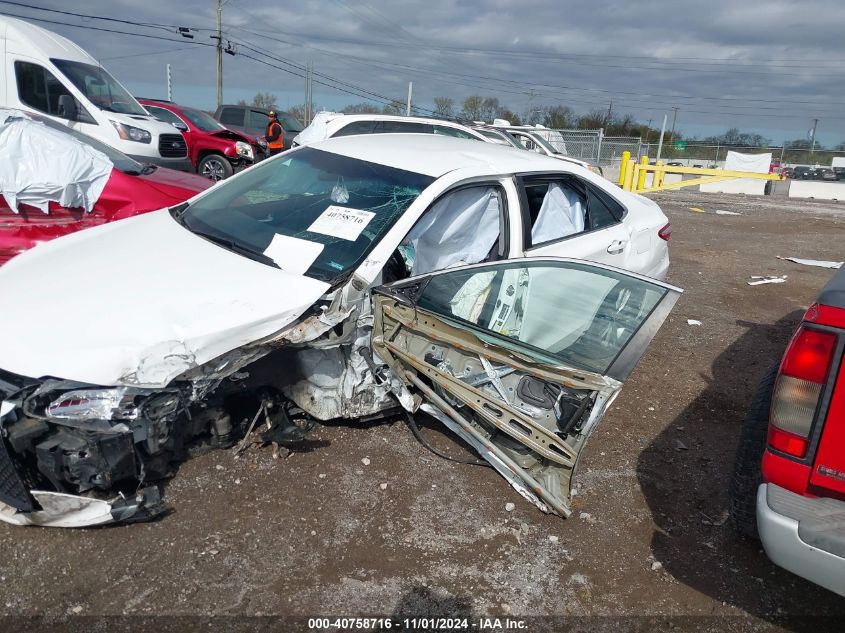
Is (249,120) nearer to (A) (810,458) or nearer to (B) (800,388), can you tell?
(B) (800,388)

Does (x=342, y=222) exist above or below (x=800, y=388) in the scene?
above

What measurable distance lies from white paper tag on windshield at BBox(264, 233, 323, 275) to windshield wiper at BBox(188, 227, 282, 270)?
0.03 metres

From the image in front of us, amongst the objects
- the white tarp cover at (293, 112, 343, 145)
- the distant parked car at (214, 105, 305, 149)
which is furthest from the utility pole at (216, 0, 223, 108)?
the white tarp cover at (293, 112, 343, 145)

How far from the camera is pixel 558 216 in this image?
423 cm

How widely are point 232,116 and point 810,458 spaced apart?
53.7 feet

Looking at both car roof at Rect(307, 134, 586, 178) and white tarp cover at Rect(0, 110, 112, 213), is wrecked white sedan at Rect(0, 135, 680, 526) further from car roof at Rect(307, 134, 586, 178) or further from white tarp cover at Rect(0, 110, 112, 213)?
white tarp cover at Rect(0, 110, 112, 213)

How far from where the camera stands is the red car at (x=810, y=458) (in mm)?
1949

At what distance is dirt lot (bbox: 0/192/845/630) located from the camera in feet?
7.75

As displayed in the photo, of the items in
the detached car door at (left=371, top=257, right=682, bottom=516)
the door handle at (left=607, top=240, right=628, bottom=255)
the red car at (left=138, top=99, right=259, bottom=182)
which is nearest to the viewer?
the detached car door at (left=371, top=257, right=682, bottom=516)

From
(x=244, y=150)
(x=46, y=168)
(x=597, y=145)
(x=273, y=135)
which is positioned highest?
(x=597, y=145)

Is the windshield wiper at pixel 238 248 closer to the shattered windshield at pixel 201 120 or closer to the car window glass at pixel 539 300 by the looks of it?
the car window glass at pixel 539 300

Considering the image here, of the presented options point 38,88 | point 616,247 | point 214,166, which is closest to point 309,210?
point 616,247

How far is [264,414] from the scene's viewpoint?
322 centimetres

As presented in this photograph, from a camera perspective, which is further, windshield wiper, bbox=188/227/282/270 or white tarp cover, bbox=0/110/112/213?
white tarp cover, bbox=0/110/112/213
